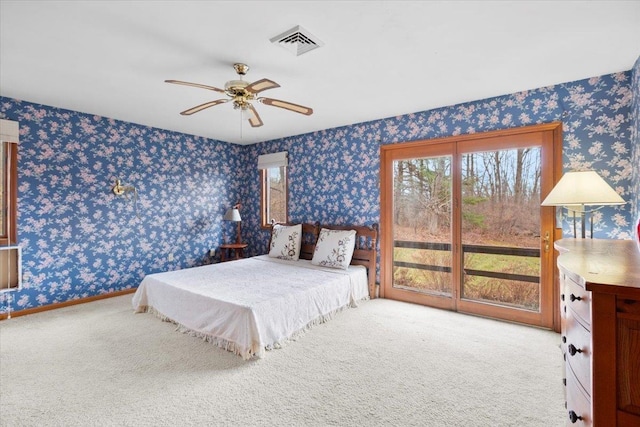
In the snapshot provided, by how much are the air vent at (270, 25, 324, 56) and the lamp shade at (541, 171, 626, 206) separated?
7.02 ft

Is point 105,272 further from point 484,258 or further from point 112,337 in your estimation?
point 484,258

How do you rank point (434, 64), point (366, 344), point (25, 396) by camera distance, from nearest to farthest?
point (25, 396) < point (434, 64) < point (366, 344)

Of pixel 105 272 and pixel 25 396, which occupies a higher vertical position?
pixel 105 272

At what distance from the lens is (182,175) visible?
5.09 metres

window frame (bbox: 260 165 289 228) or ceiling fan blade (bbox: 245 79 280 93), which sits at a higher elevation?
ceiling fan blade (bbox: 245 79 280 93)

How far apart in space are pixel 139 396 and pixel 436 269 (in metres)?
3.27

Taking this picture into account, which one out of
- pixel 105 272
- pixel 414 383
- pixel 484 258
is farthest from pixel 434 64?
pixel 105 272

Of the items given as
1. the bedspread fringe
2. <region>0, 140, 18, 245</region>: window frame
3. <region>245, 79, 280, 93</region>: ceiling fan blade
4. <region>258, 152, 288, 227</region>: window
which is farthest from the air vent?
<region>0, 140, 18, 245</region>: window frame

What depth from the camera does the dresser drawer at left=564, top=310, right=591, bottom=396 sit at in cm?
110

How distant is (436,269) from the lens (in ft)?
12.8

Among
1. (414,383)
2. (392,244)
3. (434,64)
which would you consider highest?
(434,64)

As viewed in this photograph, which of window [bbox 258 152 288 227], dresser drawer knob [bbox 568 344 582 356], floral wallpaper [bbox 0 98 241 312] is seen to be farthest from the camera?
window [bbox 258 152 288 227]

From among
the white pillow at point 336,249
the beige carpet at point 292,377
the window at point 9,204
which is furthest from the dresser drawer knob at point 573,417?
the window at point 9,204

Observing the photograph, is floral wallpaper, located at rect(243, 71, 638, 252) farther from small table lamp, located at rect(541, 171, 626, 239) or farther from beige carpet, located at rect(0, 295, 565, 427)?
beige carpet, located at rect(0, 295, 565, 427)
